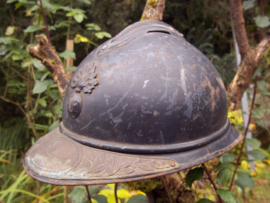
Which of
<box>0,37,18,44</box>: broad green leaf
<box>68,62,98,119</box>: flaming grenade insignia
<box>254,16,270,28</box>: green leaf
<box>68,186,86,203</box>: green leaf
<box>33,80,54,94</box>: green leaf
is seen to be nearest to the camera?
<box>68,62,98,119</box>: flaming grenade insignia

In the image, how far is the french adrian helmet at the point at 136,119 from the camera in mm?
664

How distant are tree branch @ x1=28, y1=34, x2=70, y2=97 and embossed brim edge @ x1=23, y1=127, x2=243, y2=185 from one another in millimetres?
558

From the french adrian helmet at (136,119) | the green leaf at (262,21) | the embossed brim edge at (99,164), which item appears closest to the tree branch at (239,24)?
the green leaf at (262,21)

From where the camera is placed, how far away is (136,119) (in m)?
0.68

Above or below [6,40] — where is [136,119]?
above

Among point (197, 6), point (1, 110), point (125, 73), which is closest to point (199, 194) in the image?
point (125, 73)

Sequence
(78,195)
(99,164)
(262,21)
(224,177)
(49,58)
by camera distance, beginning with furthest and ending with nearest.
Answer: (49,58) < (262,21) < (78,195) < (224,177) < (99,164)

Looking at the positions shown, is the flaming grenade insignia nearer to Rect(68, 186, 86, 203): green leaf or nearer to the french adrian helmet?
the french adrian helmet

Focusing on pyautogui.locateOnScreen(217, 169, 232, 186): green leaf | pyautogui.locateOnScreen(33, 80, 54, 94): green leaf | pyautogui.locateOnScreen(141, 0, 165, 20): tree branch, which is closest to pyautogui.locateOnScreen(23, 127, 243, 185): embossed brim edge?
pyautogui.locateOnScreen(217, 169, 232, 186): green leaf

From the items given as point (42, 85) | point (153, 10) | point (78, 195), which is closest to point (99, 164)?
point (78, 195)

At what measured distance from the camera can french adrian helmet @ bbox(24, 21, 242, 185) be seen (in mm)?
664

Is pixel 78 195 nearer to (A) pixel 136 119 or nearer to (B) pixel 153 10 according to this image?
(A) pixel 136 119

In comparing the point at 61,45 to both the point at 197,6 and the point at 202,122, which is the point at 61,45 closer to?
the point at 197,6

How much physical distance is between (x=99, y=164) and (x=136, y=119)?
0.20 m
